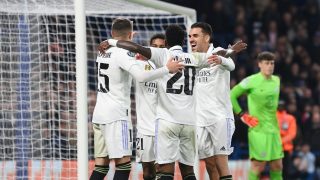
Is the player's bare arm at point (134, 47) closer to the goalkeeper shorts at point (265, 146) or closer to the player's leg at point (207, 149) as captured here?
the player's leg at point (207, 149)

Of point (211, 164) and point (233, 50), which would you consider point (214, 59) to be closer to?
point (233, 50)

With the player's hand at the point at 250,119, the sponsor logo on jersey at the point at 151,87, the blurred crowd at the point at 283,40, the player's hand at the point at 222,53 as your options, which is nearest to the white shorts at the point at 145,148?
the sponsor logo on jersey at the point at 151,87

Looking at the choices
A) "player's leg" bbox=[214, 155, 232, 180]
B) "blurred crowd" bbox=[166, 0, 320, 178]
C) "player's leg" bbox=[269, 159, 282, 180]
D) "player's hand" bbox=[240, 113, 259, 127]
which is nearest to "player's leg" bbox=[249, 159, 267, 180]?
"player's leg" bbox=[269, 159, 282, 180]

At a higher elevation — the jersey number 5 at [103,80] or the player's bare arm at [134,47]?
the player's bare arm at [134,47]

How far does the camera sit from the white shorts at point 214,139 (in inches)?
438

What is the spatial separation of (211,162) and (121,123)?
1281 millimetres

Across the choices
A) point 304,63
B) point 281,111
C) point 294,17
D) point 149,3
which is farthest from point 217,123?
point 294,17

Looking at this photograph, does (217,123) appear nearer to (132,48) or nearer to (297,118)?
(132,48)

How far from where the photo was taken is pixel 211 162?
1132 centimetres

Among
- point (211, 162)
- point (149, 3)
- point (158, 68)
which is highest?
point (149, 3)

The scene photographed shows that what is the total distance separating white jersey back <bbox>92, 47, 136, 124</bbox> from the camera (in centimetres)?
1063

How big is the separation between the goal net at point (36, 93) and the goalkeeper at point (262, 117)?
2.13 m

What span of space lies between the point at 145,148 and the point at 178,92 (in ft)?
3.70

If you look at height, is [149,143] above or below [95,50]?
below
